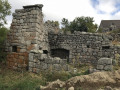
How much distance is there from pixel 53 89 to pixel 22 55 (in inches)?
134

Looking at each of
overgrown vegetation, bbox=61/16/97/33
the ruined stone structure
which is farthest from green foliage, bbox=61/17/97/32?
the ruined stone structure

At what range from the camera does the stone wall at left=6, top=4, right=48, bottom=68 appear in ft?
24.0

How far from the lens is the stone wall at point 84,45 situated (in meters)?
10.4

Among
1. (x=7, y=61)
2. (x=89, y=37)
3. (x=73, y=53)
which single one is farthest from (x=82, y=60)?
(x=7, y=61)

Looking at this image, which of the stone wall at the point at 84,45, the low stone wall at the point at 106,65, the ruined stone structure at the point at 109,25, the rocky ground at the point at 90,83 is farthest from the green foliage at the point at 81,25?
the ruined stone structure at the point at 109,25

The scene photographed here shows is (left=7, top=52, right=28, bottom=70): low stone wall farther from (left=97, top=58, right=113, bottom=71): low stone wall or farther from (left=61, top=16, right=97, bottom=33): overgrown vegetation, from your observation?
(left=61, top=16, right=97, bottom=33): overgrown vegetation

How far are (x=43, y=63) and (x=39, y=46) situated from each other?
1477 millimetres

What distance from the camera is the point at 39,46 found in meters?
7.78

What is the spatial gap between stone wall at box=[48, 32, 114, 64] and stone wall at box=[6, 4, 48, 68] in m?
3.39

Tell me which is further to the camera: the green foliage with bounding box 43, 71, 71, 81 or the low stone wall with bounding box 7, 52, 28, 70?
the low stone wall with bounding box 7, 52, 28, 70

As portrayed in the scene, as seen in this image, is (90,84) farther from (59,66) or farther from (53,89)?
(59,66)

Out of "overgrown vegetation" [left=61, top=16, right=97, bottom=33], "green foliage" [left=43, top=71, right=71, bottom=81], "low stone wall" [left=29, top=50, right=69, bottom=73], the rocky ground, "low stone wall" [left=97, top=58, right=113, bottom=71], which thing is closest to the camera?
the rocky ground

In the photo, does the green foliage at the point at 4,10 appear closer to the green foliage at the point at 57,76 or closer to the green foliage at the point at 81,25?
the green foliage at the point at 57,76

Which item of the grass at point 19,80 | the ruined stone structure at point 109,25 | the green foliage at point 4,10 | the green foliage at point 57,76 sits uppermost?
the ruined stone structure at point 109,25
